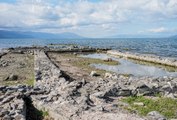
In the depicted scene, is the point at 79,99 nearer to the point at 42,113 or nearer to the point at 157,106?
the point at 42,113

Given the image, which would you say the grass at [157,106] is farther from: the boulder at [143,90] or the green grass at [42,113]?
the green grass at [42,113]

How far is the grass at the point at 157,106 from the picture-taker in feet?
50.9

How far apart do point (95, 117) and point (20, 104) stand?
4166mm

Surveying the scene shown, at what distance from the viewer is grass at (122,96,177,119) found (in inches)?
611

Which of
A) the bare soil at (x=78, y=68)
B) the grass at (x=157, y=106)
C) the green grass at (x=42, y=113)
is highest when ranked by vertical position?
the green grass at (x=42, y=113)

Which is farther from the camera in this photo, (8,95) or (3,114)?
(8,95)

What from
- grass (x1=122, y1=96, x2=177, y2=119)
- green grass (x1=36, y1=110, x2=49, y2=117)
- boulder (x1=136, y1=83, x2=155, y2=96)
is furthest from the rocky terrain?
grass (x1=122, y1=96, x2=177, y2=119)

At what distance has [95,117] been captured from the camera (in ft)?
41.6

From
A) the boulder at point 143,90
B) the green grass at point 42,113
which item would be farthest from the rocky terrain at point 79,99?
the green grass at point 42,113

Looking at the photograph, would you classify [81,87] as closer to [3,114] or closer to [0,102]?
[0,102]

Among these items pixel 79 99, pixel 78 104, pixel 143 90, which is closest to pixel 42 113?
pixel 78 104

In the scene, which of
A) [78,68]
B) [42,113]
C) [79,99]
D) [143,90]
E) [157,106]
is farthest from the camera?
[78,68]

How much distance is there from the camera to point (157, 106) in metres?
16.8

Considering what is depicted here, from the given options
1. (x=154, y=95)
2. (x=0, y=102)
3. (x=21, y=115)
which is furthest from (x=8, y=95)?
(x=154, y=95)
